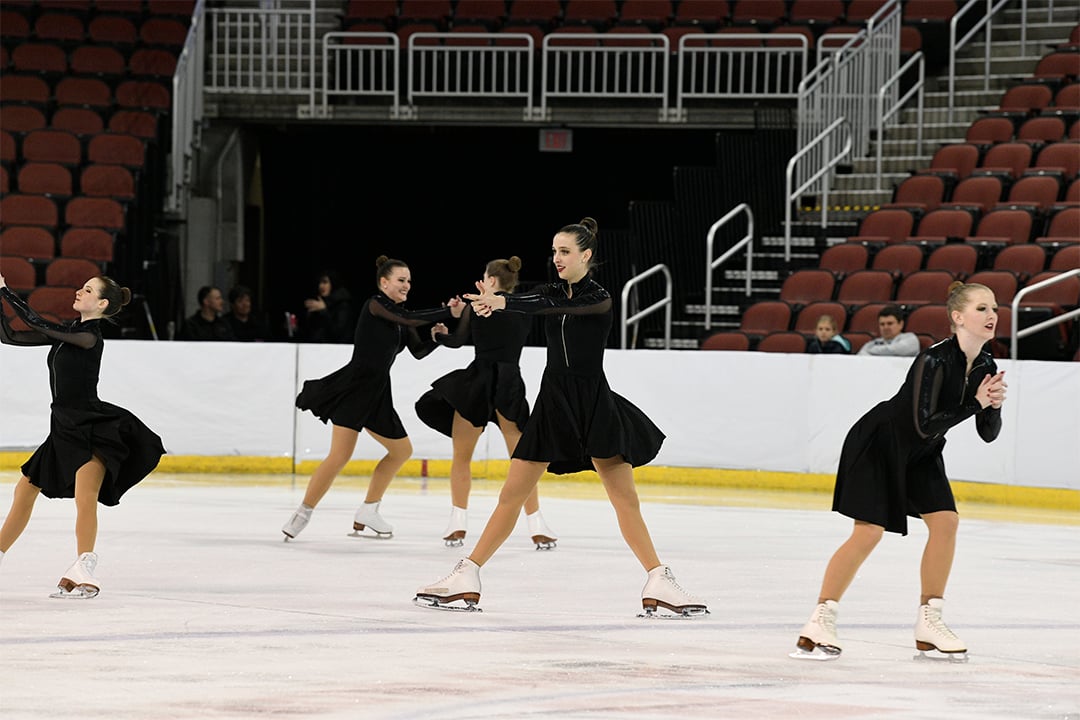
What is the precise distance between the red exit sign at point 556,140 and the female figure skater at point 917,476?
1336 centimetres

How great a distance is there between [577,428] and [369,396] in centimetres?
293

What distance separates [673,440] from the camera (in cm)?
1359

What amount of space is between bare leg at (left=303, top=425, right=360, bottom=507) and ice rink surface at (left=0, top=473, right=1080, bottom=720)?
11.7 inches

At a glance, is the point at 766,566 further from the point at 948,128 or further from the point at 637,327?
the point at 948,128

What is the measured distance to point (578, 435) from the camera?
22.0 ft

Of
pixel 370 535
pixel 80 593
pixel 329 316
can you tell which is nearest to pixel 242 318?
pixel 329 316

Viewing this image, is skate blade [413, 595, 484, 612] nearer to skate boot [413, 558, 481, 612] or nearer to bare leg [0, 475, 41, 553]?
skate boot [413, 558, 481, 612]

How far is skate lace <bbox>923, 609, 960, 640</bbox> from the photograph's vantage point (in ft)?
19.4

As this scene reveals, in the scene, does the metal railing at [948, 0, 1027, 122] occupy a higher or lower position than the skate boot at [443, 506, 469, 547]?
higher

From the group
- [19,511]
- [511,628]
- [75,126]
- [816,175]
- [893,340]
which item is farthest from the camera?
[75,126]

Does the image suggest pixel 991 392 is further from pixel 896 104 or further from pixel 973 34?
pixel 973 34

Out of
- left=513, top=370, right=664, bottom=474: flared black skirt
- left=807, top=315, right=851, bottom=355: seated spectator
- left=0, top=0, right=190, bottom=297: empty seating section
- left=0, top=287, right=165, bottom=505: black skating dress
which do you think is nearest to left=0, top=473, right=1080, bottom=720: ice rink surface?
left=0, top=287, right=165, bottom=505: black skating dress

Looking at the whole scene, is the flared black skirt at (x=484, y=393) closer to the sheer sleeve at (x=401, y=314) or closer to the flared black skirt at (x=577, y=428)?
the sheer sleeve at (x=401, y=314)

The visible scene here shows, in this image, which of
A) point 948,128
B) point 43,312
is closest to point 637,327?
point 948,128
